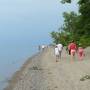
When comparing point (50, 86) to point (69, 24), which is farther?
point (69, 24)

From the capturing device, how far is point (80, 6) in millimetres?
51531

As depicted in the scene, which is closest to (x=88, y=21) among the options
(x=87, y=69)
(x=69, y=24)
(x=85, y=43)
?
(x=85, y=43)

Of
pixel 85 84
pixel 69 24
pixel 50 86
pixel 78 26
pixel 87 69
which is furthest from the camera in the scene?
pixel 69 24

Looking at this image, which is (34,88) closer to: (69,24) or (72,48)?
(72,48)

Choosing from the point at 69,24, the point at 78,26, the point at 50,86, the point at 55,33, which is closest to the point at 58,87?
the point at 50,86

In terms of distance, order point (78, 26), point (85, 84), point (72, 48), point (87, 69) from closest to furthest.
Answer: point (85, 84) < point (87, 69) < point (72, 48) < point (78, 26)

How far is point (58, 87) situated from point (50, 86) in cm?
123

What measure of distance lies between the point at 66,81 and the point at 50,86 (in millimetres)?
1200

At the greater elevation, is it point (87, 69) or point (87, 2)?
point (87, 2)

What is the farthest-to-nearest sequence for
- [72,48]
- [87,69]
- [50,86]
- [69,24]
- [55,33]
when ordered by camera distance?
[55,33], [69,24], [72,48], [87,69], [50,86]

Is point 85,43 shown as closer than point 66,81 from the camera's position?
No

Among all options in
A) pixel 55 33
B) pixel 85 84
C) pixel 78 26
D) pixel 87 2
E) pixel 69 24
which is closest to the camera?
pixel 85 84

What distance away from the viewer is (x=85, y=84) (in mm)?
22250

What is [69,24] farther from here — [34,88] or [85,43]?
[34,88]
